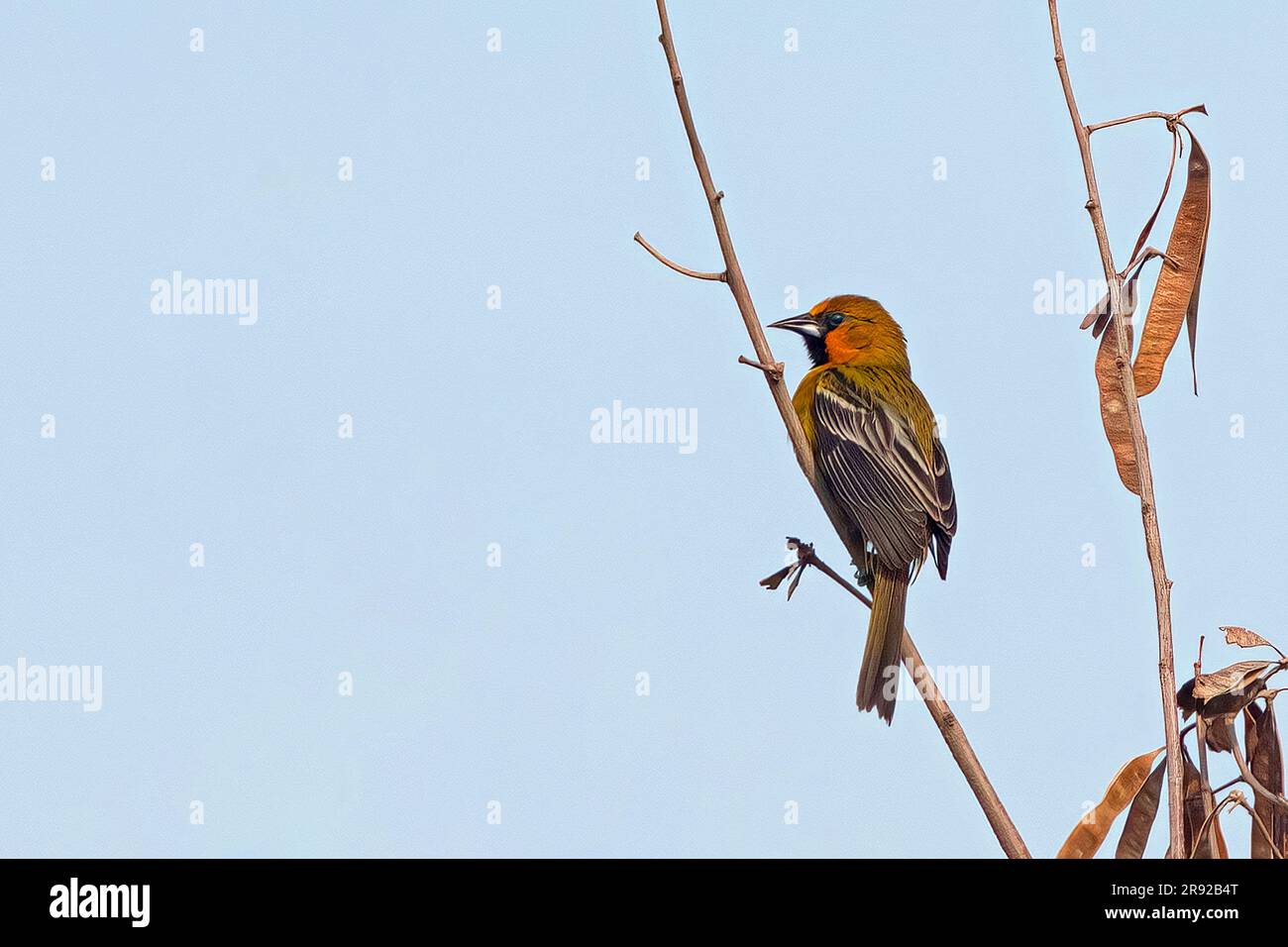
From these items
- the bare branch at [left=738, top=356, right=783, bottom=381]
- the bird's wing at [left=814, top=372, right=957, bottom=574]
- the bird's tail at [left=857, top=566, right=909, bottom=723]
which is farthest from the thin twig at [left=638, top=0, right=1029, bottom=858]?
the bird's wing at [left=814, top=372, right=957, bottom=574]

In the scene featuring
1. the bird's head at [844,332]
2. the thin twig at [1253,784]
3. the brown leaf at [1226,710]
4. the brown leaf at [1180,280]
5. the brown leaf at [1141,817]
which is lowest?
the brown leaf at [1141,817]

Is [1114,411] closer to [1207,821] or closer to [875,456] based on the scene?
[1207,821]

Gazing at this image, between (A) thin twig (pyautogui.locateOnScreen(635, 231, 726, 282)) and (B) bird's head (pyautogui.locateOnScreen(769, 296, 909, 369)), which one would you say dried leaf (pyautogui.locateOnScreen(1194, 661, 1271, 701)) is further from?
(B) bird's head (pyautogui.locateOnScreen(769, 296, 909, 369))

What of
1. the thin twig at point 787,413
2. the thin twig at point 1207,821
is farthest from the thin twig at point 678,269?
the thin twig at point 1207,821

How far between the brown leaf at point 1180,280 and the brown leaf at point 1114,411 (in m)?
0.06

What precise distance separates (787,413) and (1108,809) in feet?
3.88

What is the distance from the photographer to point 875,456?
17.4 feet

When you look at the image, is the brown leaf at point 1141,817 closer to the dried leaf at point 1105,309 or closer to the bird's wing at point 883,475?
the dried leaf at point 1105,309

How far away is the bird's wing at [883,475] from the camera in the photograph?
5055 millimetres

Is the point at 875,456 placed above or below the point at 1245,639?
above

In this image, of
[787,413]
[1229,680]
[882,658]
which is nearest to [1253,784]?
[1229,680]

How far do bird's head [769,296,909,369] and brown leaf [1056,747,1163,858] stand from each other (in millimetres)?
3067

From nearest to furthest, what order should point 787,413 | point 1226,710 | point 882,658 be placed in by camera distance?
point 1226,710
point 787,413
point 882,658
